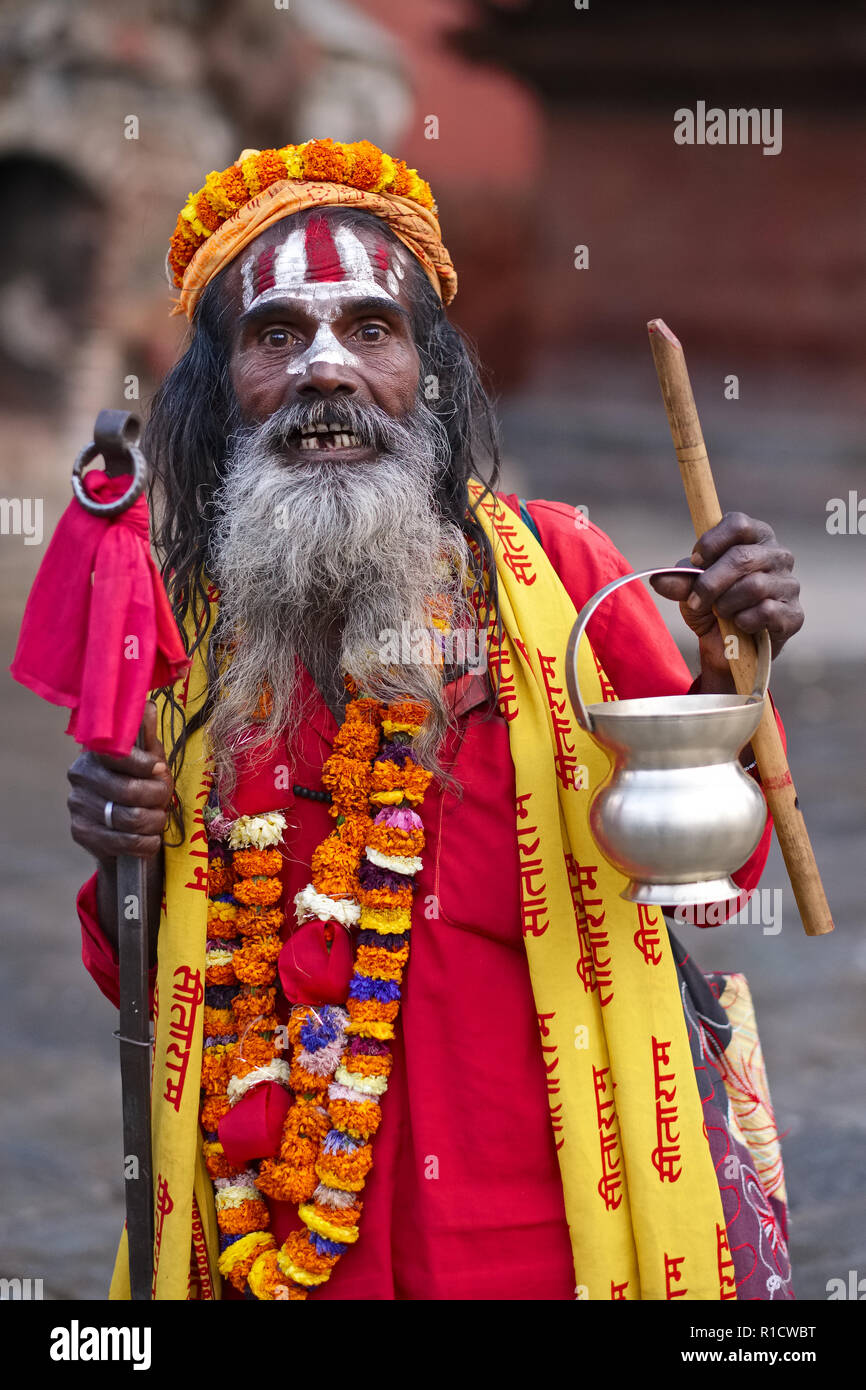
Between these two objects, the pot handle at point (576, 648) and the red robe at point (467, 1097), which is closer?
the pot handle at point (576, 648)

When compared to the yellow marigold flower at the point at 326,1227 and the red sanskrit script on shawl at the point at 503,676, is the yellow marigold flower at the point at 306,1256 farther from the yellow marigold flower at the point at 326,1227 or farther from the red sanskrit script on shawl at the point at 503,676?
the red sanskrit script on shawl at the point at 503,676

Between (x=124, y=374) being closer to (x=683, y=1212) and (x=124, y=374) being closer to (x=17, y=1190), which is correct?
(x=17, y=1190)

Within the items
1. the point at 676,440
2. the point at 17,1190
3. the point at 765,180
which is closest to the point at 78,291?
the point at 765,180

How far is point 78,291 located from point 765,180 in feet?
15.8

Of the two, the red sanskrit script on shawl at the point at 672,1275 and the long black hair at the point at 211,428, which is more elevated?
the long black hair at the point at 211,428

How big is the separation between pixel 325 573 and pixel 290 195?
634 mm

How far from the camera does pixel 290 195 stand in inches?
87.8

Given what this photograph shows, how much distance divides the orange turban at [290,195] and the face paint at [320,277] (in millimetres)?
50

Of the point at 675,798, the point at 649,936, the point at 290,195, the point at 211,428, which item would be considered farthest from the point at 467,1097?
the point at 290,195

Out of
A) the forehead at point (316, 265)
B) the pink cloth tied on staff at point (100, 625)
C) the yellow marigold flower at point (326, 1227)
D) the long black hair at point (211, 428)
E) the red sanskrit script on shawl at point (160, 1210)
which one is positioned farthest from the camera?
the long black hair at point (211, 428)

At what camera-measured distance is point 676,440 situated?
1.94 m

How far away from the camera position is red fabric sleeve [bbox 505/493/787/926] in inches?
85.0

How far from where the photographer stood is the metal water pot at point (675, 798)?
5.83ft

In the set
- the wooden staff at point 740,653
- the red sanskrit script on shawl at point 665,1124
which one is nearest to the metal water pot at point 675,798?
the wooden staff at point 740,653
